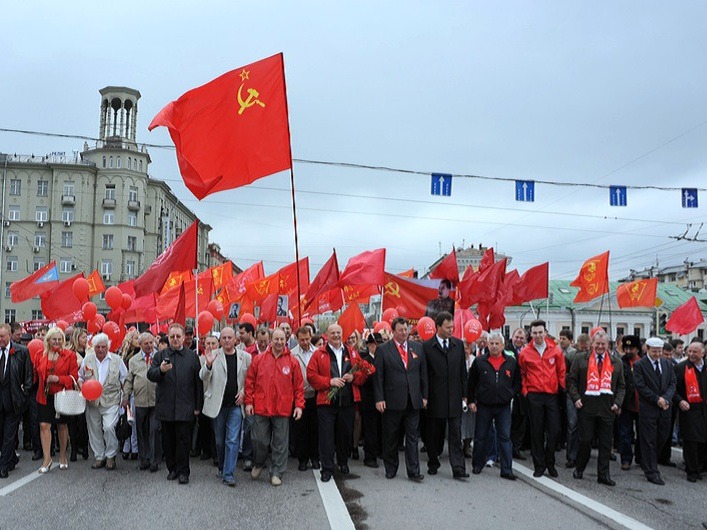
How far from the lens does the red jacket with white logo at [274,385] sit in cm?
796

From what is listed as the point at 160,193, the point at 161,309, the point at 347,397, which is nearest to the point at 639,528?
the point at 347,397

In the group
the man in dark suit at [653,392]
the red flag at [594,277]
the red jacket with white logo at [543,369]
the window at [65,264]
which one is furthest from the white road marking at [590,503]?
the window at [65,264]

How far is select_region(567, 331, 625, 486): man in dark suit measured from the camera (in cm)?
837

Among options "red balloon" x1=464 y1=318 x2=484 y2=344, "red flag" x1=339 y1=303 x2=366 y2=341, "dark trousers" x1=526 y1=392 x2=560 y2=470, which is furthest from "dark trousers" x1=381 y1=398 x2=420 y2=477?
"red flag" x1=339 y1=303 x2=366 y2=341

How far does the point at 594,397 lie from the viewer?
27.7ft

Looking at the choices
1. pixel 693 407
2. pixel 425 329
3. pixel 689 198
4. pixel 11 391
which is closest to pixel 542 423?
pixel 693 407

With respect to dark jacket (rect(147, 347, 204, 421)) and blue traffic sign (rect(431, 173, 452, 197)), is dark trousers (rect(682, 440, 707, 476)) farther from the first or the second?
blue traffic sign (rect(431, 173, 452, 197))

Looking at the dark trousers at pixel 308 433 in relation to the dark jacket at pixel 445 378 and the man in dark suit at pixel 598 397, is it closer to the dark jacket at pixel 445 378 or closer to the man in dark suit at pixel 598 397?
the dark jacket at pixel 445 378

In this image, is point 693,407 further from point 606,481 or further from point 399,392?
point 399,392

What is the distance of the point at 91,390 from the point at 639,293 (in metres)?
18.9

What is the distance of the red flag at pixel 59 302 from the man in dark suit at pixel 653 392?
45.1 ft

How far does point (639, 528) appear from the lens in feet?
20.1

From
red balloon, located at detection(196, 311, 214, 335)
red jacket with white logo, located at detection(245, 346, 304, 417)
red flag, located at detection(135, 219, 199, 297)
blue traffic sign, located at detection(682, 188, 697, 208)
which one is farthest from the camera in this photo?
blue traffic sign, located at detection(682, 188, 697, 208)

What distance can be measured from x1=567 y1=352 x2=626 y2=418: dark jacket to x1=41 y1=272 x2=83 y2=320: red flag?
13024 mm
